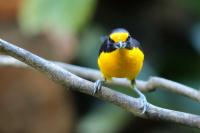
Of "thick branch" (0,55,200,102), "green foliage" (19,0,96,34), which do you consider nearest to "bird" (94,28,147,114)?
"thick branch" (0,55,200,102)

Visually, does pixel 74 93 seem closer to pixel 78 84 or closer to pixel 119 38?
pixel 119 38

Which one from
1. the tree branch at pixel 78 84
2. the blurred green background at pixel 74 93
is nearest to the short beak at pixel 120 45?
the tree branch at pixel 78 84

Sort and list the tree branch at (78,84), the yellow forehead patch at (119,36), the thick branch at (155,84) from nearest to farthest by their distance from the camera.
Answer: the tree branch at (78,84), the yellow forehead patch at (119,36), the thick branch at (155,84)

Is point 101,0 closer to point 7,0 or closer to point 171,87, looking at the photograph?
point 7,0

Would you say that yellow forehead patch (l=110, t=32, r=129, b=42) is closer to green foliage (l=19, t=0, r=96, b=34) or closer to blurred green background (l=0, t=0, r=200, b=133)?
green foliage (l=19, t=0, r=96, b=34)

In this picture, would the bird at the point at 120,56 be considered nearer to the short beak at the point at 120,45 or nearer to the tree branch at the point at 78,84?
the short beak at the point at 120,45

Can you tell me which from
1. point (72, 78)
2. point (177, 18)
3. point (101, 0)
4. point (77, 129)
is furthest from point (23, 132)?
point (72, 78)

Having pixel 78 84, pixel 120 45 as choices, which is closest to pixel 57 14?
pixel 120 45
